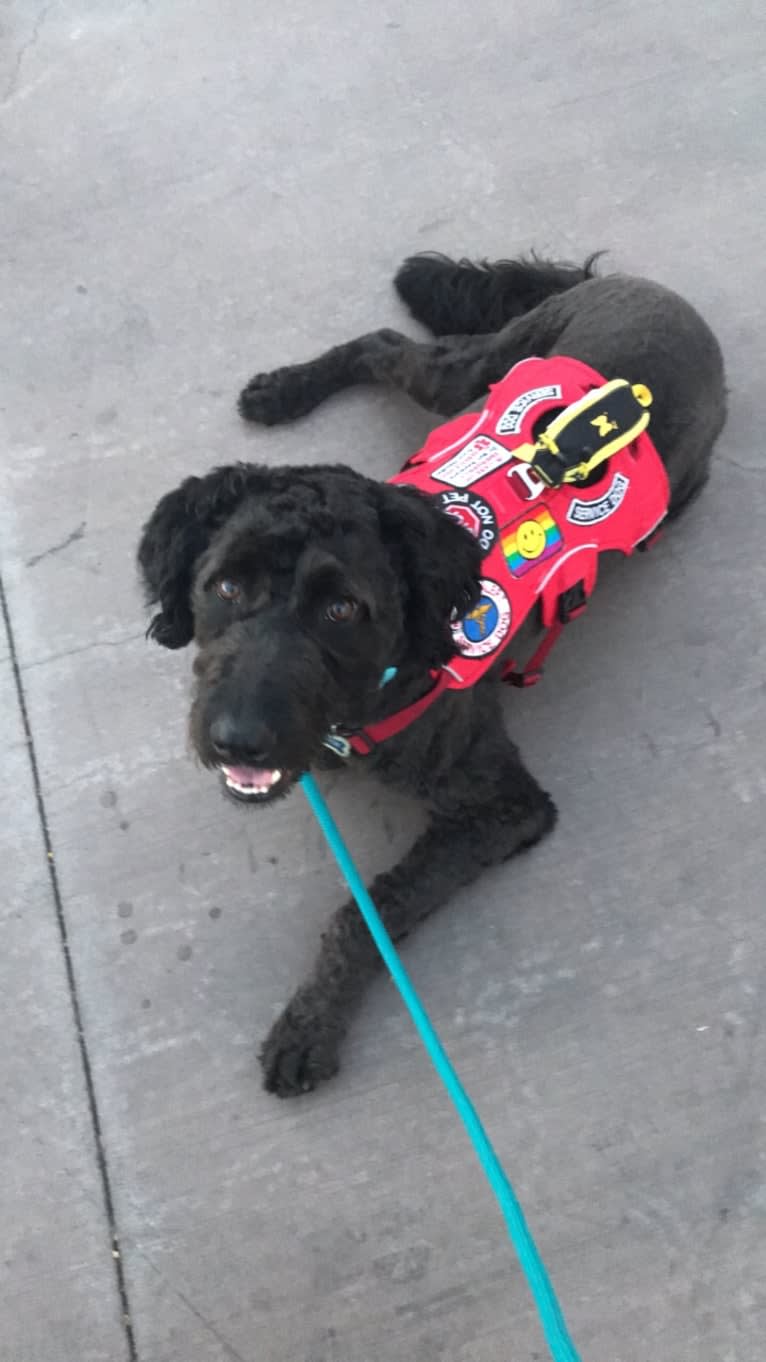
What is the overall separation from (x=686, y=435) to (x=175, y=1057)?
2142mm

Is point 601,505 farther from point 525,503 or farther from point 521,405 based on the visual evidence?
point 521,405

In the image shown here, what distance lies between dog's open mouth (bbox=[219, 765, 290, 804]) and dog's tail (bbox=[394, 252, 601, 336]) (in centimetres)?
203

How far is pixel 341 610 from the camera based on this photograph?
1955mm

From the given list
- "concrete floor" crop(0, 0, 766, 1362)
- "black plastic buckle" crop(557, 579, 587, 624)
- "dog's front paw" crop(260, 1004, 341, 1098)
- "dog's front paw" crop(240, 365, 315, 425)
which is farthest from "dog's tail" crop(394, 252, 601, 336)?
"dog's front paw" crop(260, 1004, 341, 1098)

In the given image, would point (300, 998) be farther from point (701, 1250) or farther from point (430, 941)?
point (701, 1250)

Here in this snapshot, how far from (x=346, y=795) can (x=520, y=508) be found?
954 millimetres

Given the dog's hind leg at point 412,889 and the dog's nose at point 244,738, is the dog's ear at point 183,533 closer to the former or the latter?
the dog's nose at point 244,738

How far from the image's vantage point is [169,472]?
10.7 feet

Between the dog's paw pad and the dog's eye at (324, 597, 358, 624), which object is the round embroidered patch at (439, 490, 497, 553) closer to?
the dog's eye at (324, 597, 358, 624)

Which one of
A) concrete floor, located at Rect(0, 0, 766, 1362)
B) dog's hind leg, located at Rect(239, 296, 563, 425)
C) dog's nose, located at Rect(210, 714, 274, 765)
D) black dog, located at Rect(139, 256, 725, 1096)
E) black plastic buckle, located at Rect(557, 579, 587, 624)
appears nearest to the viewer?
dog's nose, located at Rect(210, 714, 274, 765)

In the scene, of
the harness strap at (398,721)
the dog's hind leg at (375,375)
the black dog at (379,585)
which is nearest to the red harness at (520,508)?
the harness strap at (398,721)

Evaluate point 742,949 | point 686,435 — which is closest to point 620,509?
point 686,435

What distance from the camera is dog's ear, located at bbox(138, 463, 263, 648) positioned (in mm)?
2074

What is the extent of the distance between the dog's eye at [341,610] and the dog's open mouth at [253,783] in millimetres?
325
